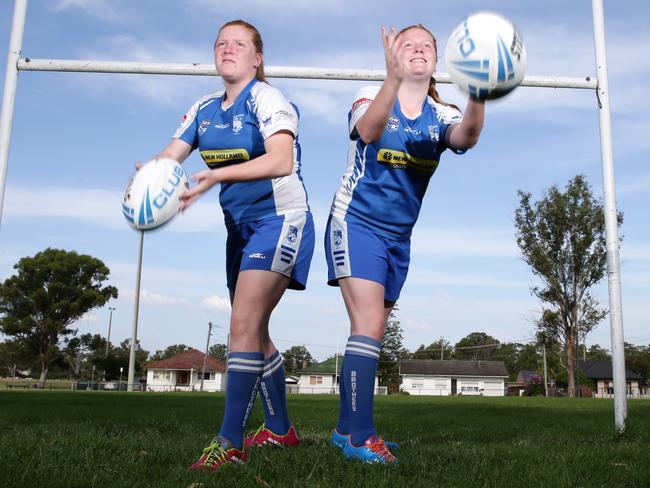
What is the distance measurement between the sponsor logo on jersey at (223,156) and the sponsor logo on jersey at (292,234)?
0.48 m

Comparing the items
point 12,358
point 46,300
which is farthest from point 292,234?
point 12,358

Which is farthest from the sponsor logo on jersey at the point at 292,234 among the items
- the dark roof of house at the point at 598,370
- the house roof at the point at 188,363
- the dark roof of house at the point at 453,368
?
the dark roof of house at the point at 598,370

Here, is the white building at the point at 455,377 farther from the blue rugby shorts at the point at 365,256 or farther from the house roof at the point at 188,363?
the blue rugby shorts at the point at 365,256

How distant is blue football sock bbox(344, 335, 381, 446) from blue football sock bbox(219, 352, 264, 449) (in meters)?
0.51

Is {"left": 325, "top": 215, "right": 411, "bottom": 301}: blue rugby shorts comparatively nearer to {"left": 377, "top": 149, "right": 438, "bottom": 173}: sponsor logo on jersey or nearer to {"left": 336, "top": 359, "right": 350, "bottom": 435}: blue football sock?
{"left": 377, "top": 149, "right": 438, "bottom": 173}: sponsor logo on jersey

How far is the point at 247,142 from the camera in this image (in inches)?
155

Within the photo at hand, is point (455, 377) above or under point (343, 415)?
above

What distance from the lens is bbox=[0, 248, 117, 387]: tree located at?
5359cm

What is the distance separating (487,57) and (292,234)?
4.83ft

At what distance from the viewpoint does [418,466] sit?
349cm

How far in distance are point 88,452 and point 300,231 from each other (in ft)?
5.64

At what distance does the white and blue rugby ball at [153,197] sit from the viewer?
3277 mm

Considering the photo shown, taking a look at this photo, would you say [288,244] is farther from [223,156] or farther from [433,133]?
[433,133]

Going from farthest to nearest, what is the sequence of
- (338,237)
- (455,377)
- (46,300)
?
(455,377) → (46,300) → (338,237)
